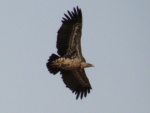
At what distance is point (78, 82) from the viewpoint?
2394cm

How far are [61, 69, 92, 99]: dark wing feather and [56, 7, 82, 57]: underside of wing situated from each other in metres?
1.33

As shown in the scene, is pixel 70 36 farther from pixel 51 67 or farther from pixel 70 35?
pixel 51 67

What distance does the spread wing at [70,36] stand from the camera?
73.0 ft

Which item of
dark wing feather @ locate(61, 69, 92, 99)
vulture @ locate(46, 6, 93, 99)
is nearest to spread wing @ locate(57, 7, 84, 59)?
vulture @ locate(46, 6, 93, 99)

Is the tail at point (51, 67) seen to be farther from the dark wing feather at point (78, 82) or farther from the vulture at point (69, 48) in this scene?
the dark wing feather at point (78, 82)

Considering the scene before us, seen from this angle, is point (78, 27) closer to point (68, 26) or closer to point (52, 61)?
point (68, 26)

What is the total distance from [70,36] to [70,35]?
0.05m

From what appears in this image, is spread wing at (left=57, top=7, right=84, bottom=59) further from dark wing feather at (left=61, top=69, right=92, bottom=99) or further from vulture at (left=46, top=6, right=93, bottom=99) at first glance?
dark wing feather at (left=61, top=69, right=92, bottom=99)

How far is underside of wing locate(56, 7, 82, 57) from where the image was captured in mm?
22266

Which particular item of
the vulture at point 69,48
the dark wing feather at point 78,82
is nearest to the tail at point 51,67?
the vulture at point 69,48

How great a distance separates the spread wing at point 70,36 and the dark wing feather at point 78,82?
4.11ft

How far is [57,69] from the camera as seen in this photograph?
22609mm

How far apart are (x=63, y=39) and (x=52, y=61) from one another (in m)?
1.06

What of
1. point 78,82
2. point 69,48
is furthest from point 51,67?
point 78,82
